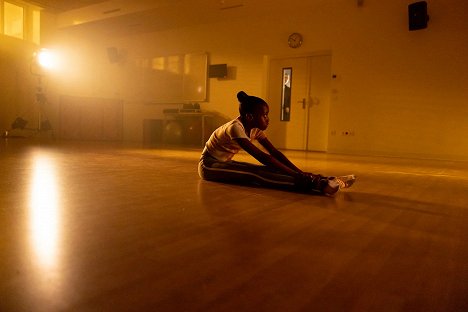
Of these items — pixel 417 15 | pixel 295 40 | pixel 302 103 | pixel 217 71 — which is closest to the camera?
pixel 417 15

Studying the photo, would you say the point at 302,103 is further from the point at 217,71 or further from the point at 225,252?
the point at 225,252

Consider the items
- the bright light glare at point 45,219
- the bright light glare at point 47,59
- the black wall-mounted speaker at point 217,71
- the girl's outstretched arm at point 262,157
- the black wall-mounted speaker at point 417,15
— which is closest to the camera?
the bright light glare at point 45,219

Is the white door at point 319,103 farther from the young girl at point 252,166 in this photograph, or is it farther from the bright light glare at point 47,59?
the bright light glare at point 47,59

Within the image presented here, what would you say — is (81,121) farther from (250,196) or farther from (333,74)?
(250,196)

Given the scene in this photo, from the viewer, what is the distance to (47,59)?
8242 mm

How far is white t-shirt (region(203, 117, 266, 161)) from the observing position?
2008mm

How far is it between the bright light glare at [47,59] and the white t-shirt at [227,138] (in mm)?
7580

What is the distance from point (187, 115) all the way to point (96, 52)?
377 cm

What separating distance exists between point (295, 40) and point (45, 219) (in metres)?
6.42

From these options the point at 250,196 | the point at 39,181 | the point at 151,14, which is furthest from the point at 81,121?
the point at 250,196

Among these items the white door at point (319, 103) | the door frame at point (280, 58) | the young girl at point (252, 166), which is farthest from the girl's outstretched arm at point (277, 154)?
the door frame at point (280, 58)

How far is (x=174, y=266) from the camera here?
0.84 metres

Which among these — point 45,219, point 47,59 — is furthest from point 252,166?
point 47,59

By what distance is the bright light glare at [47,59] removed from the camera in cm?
809
